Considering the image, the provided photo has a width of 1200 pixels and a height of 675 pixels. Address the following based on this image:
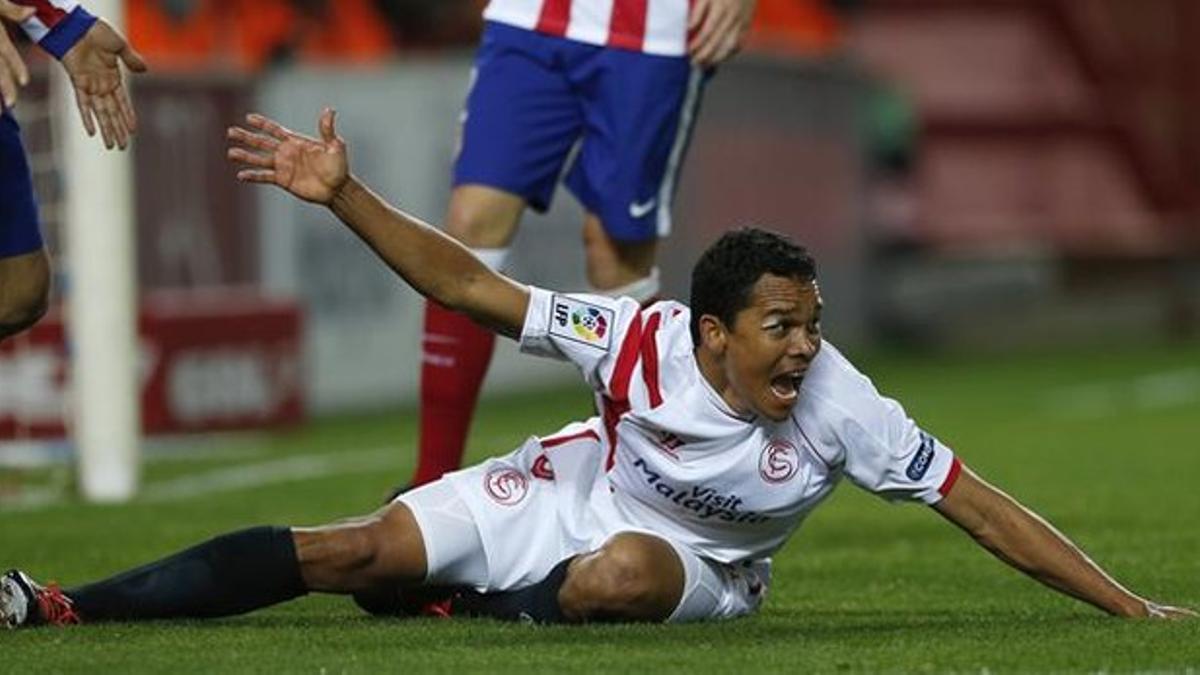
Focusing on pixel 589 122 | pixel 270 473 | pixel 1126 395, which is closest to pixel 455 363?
pixel 589 122

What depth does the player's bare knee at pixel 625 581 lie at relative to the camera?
6.30 metres

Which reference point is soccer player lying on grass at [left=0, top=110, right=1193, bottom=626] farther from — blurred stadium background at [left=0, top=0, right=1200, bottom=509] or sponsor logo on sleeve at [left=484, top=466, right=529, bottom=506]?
blurred stadium background at [left=0, top=0, right=1200, bottom=509]

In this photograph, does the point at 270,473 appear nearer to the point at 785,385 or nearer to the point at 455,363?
the point at 455,363

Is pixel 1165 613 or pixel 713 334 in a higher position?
pixel 713 334

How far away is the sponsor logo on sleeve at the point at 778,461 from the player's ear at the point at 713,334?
221 millimetres

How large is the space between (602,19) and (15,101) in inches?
80.7

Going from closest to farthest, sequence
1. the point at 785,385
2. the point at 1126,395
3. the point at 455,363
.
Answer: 1. the point at 785,385
2. the point at 455,363
3. the point at 1126,395

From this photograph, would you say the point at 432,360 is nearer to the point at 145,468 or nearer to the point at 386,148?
the point at 145,468

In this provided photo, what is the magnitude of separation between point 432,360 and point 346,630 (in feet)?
5.03

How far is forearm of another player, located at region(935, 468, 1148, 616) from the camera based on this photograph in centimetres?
629

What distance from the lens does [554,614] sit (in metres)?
6.41

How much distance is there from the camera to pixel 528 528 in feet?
21.4

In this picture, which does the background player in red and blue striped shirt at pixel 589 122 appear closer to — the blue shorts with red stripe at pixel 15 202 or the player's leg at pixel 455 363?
the player's leg at pixel 455 363

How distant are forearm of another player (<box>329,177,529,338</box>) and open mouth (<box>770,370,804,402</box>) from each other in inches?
20.6
